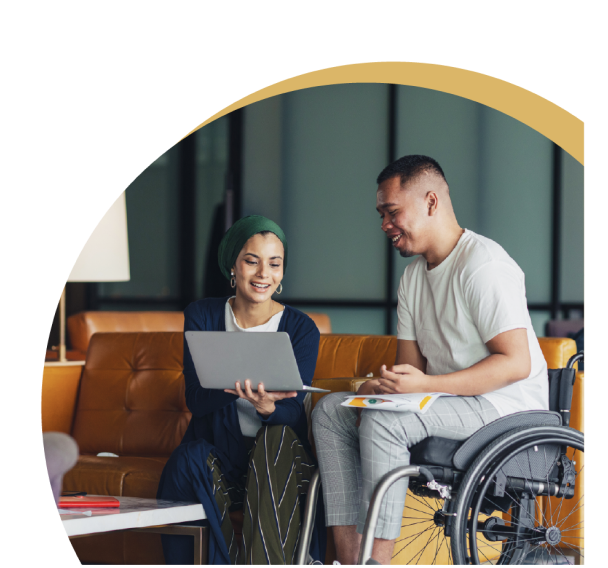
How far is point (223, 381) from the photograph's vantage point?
2.19 metres

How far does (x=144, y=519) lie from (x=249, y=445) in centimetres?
42

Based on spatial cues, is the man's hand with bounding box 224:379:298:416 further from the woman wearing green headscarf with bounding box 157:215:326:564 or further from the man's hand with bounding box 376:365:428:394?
the man's hand with bounding box 376:365:428:394

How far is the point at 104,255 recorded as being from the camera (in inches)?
157

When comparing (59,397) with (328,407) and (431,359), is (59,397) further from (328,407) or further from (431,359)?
(431,359)

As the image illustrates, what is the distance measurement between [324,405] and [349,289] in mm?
4092

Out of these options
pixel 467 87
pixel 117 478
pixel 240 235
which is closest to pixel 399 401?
pixel 240 235

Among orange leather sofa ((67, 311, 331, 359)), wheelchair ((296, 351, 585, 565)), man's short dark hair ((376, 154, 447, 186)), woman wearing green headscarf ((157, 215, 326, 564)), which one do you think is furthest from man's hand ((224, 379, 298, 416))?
orange leather sofa ((67, 311, 331, 359))

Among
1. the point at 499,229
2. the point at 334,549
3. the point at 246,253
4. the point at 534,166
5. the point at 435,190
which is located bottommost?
the point at 334,549

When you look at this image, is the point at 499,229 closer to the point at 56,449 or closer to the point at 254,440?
the point at 254,440

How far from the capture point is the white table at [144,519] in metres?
1.99

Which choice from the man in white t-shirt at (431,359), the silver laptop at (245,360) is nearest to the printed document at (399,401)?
the man in white t-shirt at (431,359)

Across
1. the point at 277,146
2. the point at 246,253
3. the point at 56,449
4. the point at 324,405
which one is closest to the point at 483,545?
the point at 324,405

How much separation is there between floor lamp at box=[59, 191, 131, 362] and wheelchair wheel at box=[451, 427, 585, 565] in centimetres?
248

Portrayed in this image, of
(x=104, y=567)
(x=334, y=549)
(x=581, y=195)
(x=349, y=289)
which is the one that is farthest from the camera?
(x=349, y=289)
